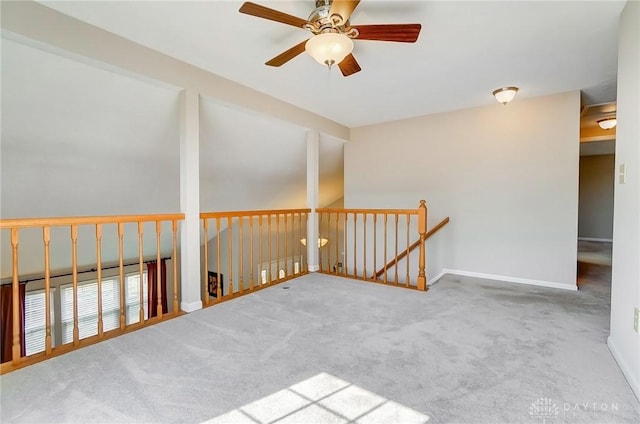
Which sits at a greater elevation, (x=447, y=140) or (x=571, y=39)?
(x=571, y=39)

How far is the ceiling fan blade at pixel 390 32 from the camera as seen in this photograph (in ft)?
5.86

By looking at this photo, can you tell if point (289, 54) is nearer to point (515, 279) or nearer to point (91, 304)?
point (515, 279)

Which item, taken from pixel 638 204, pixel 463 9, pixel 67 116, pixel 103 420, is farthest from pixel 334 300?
pixel 67 116

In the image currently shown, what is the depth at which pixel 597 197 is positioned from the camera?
25.1 ft

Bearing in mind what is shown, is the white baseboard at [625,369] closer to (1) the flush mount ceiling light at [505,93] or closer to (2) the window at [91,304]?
(1) the flush mount ceiling light at [505,93]

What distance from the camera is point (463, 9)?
198 cm

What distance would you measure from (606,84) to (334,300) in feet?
12.1

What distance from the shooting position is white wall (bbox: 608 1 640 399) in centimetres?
163

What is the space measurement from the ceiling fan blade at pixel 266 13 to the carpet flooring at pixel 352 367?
2.06 m

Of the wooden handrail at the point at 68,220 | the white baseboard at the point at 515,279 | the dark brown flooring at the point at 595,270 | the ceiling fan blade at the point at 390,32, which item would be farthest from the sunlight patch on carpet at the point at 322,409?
the white baseboard at the point at 515,279

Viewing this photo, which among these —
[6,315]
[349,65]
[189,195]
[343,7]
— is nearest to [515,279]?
[349,65]

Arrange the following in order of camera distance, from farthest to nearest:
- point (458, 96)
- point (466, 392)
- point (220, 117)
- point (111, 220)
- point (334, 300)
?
point (458, 96) < point (220, 117) < point (334, 300) < point (111, 220) < point (466, 392)

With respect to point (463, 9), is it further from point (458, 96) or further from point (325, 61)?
point (458, 96)

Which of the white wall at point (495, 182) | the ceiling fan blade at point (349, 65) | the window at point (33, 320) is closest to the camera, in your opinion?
the ceiling fan blade at point (349, 65)
